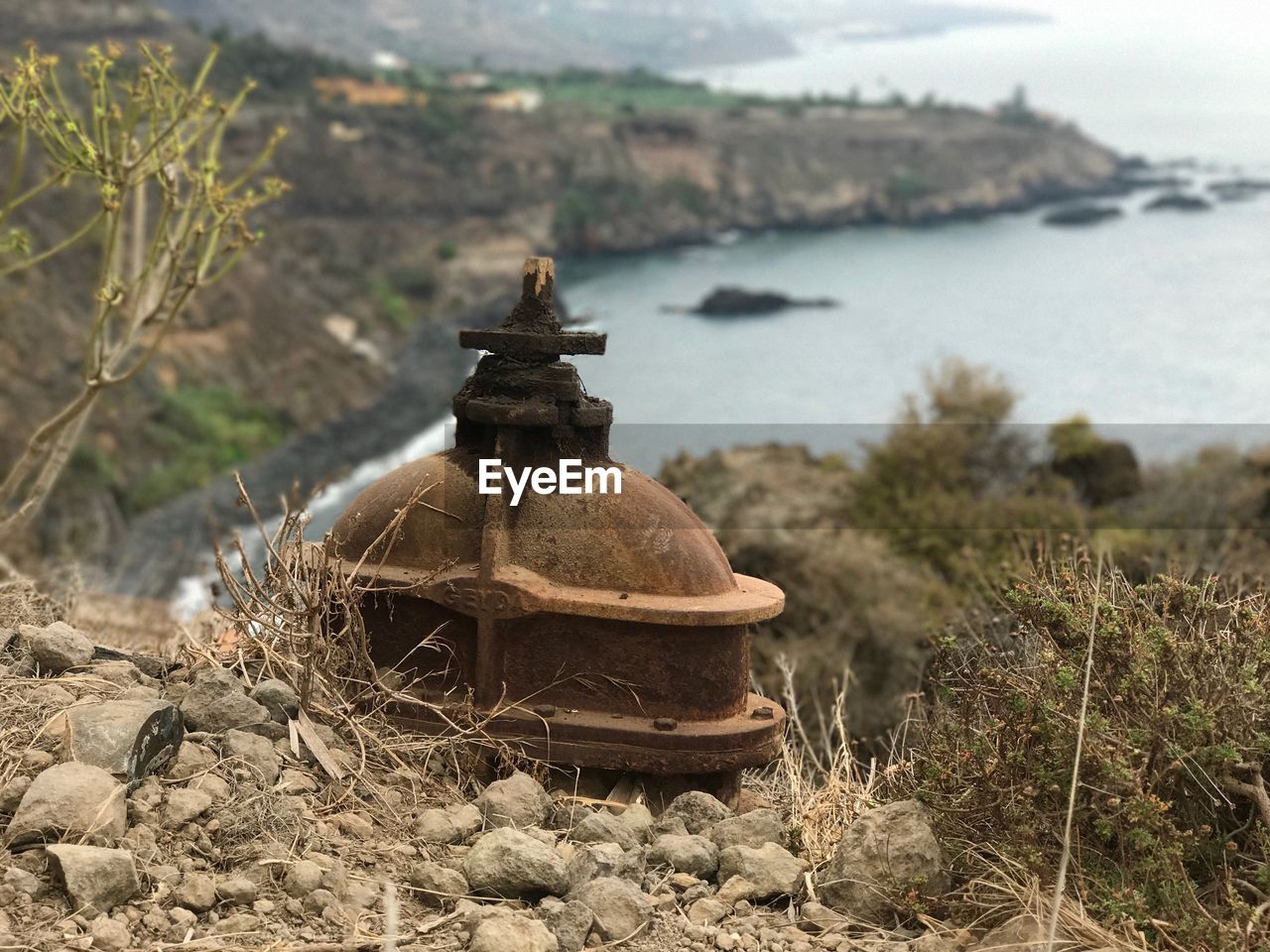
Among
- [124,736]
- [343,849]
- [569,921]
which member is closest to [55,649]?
[124,736]

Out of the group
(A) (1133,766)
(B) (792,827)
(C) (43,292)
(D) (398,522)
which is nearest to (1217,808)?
(A) (1133,766)

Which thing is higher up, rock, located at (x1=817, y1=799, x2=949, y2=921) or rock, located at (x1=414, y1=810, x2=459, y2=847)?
rock, located at (x1=817, y1=799, x2=949, y2=921)

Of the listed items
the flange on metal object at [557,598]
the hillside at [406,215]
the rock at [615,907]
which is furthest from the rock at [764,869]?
the hillside at [406,215]

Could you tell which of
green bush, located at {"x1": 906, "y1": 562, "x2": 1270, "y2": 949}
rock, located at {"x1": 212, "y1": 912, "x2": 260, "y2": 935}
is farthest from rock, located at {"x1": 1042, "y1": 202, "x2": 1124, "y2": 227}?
rock, located at {"x1": 212, "y1": 912, "x2": 260, "y2": 935}

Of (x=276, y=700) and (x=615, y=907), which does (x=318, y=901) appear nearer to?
(x=615, y=907)

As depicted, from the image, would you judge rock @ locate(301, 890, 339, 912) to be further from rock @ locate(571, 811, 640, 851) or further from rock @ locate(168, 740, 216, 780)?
rock @ locate(571, 811, 640, 851)

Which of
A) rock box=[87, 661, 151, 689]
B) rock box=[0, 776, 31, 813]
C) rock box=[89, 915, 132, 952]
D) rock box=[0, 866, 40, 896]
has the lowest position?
rock box=[89, 915, 132, 952]

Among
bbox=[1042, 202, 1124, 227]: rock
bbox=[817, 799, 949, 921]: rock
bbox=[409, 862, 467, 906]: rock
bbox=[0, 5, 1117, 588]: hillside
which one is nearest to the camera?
bbox=[409, 862, 467, 906]: rock
